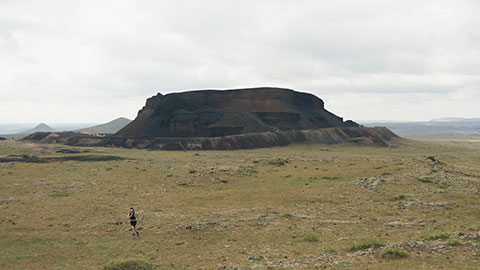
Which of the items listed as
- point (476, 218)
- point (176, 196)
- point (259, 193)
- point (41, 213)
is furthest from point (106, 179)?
point (476, 218)

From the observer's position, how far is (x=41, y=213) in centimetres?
2892

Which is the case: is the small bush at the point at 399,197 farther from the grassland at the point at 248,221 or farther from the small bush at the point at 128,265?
the small bush at the point at 128,265

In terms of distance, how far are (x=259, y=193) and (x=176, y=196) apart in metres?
8.94

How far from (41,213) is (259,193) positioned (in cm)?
2053

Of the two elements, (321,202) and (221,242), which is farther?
(321,202)

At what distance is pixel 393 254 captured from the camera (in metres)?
16.2

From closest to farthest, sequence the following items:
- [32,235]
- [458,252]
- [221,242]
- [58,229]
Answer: [458,252] < [221,242] < [32,235] < [58,229]

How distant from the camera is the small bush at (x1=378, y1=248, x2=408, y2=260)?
16.1 m

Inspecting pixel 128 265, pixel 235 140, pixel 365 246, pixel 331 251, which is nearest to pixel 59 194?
pixel 128 265

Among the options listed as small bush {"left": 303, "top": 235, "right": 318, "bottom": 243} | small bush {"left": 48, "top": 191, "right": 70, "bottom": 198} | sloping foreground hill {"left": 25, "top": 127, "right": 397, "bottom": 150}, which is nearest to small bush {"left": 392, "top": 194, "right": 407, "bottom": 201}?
small bush {"left": 303, "top": 235, "right": 318, "bottom": 243}

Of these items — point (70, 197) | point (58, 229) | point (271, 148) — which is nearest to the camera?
point (58, 229)

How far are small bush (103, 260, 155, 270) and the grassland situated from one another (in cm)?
68

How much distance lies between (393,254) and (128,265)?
12.4 meters

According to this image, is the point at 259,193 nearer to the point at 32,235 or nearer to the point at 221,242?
the point at 221,242
